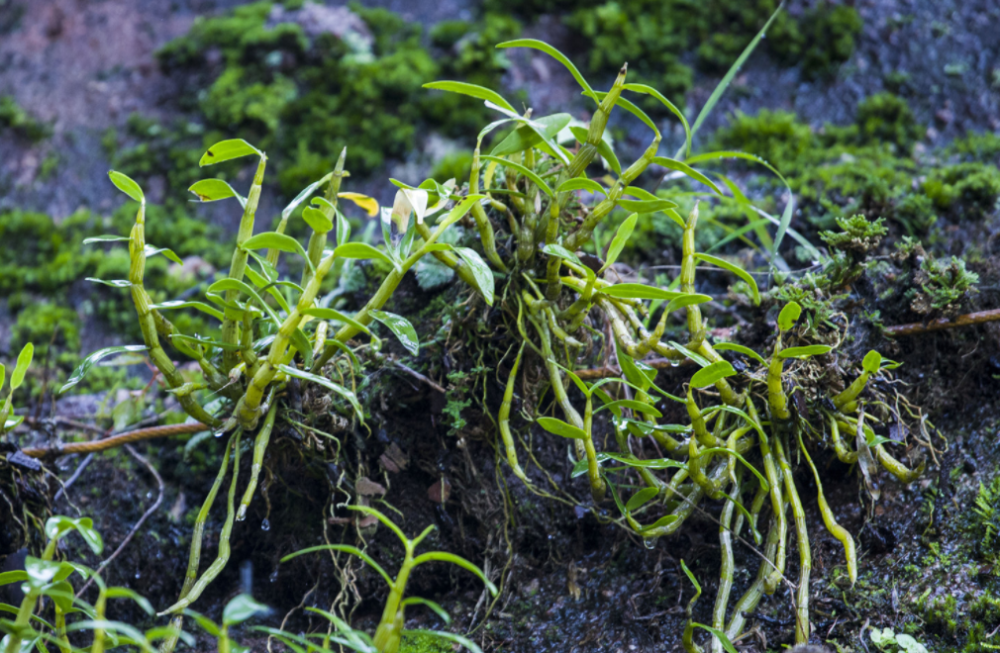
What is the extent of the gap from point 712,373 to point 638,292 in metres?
0.20

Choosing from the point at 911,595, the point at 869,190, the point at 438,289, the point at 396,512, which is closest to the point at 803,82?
the point at 869,190

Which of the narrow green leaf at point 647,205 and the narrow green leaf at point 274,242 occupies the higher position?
the narrow green leaf at point 647,205

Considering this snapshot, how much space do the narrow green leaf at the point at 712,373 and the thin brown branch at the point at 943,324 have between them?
0.63 metres

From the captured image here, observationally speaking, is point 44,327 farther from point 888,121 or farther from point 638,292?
point 888,121

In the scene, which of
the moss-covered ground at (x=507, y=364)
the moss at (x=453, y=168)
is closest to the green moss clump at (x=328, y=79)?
the moss-covered ground at (x=507, y=364)

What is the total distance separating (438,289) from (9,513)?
1106 millimetres

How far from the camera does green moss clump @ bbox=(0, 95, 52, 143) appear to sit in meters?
2.76

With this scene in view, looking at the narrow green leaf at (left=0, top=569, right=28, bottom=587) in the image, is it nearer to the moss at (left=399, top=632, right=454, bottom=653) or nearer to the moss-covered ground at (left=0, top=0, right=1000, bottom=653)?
the moss-covered ground at (left=0, top=0, right=1000, bottom=653)

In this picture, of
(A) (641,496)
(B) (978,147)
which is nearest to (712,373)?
(A) (641,496)

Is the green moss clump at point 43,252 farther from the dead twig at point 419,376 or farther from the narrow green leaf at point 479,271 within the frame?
the narrow green leaf at point 479,271

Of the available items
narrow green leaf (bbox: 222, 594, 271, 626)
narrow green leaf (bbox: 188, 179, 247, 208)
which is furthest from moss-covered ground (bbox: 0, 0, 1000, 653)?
narrow green leaf (bbox: 222, 594, 271, 626)

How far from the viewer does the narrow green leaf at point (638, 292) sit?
3.74 feet

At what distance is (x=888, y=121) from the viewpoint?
96.3 inches

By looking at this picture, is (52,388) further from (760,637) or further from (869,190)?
(869,190)
